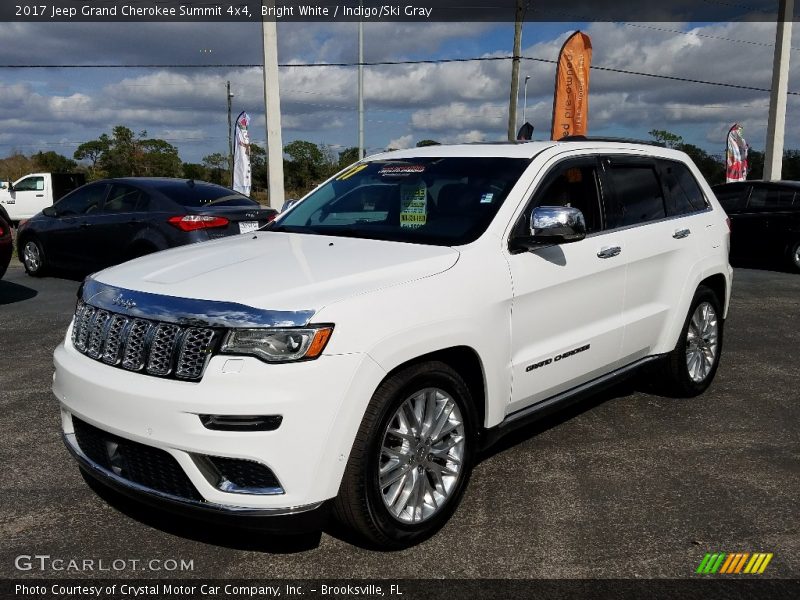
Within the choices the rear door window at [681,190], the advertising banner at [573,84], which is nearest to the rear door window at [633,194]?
the rear door window at [681,190]

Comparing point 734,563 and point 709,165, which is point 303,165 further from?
point 734,563

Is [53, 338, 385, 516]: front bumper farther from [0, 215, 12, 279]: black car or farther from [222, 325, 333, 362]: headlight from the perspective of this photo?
[0, 215, 12, 279]: black car

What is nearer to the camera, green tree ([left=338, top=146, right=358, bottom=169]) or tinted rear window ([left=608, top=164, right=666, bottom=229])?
tinted rear window ([left=608, top=164, right=666, bottom=229])

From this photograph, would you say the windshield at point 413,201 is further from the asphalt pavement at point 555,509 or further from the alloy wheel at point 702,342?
the alloy wheel at point 702,342

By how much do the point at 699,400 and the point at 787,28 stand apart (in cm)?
2341

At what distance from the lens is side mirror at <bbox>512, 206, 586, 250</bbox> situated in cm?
375

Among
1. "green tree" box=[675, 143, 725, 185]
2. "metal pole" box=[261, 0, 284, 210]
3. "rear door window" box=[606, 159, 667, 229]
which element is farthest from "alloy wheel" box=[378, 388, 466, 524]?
"green tree" box=[675, 143, 725, 185]

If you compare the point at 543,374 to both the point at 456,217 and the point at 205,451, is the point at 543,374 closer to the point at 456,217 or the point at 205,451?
the point at 456,217

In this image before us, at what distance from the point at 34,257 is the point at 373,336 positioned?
10365 millimetres

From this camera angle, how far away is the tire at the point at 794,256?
13.2 meters

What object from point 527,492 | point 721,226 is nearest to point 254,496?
point 527,492

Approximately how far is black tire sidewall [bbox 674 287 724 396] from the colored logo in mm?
2161

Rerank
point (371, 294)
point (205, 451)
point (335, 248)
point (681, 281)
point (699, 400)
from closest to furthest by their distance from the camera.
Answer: point (205, 451), point (371, 294), point (335, 248), point (681, 281), point (699, 400)

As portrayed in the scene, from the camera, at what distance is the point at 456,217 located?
403 cm
